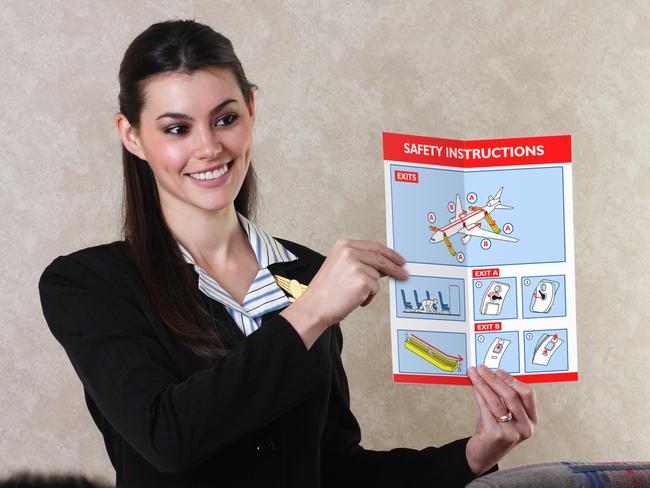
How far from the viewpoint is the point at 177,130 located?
5.23 feet

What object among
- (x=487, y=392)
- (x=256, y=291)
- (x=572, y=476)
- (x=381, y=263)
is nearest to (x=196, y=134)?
(x=256, y=291)

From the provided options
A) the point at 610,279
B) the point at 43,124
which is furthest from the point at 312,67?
the point at 610,279

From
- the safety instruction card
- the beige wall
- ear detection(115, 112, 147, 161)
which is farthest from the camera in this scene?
the beige wall

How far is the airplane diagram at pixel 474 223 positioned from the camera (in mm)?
1489

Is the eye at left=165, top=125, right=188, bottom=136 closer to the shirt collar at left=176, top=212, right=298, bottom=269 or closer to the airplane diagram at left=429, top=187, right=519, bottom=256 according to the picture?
the shirt collar at left=176, top=212, right=298, bottom=269

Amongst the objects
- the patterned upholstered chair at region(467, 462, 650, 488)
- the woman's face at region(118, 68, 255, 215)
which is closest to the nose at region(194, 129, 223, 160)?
the woman's face at region(118, 68, 255, 215)

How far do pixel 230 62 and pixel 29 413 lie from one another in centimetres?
162

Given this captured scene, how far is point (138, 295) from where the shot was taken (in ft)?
5.03

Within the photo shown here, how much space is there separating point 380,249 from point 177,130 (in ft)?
1.41

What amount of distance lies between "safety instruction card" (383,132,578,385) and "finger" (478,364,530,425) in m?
0.02

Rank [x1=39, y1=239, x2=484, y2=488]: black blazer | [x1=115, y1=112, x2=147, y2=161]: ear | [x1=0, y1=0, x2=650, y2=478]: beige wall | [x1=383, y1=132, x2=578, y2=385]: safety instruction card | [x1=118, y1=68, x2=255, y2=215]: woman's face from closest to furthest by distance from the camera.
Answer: [x1=39, y1=239, x2=484, y2=488]: black blazer < [x1=383, y1=132, x2=578, y2=385]: safety instruction card < [x1=118, y1=68, x2=255, y2=215]: woman's face < [x1=115, y1=112, x2=147, y2=161]: ear < [x1=0, y1=0, x2=650, y2=478]: beige wall

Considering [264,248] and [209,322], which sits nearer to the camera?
[209,322]

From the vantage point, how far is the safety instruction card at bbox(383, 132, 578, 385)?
147cm

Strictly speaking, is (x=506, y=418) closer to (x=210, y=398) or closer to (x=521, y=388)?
(x=521, y=388)
